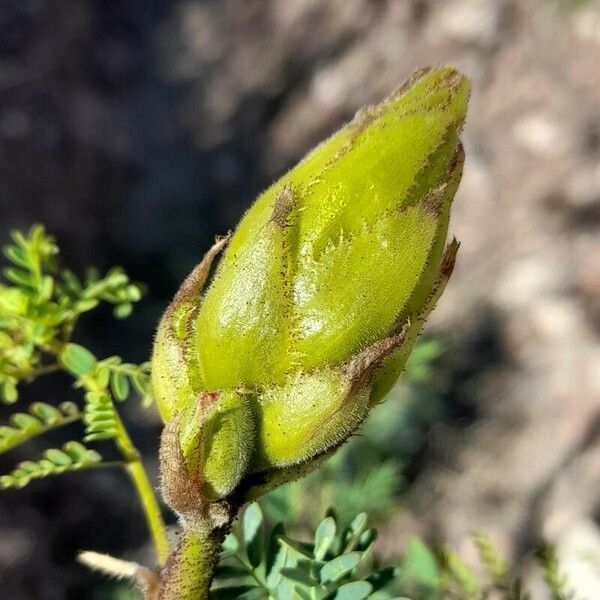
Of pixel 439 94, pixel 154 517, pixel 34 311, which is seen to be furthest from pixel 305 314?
pixel 34 311

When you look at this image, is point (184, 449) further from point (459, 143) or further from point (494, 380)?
point (494, 380)

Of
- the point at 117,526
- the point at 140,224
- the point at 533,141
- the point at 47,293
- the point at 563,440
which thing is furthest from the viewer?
the point at 140,224

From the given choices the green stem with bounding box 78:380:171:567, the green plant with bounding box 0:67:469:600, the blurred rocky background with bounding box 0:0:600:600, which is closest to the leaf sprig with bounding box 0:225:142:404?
A: the green stem with bounding box 78:380:171:567

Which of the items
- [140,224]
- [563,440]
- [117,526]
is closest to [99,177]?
[140,224]

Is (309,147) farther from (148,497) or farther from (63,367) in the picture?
(148,497)

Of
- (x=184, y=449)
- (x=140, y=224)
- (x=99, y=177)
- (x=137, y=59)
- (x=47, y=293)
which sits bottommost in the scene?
(x=184, y=449)

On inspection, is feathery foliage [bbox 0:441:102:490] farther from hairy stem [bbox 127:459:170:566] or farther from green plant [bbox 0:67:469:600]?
green plant [bbox 0:67:469:600]

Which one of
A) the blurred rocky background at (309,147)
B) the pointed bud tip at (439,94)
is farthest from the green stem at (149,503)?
the blurred rocky background at (309,147)
